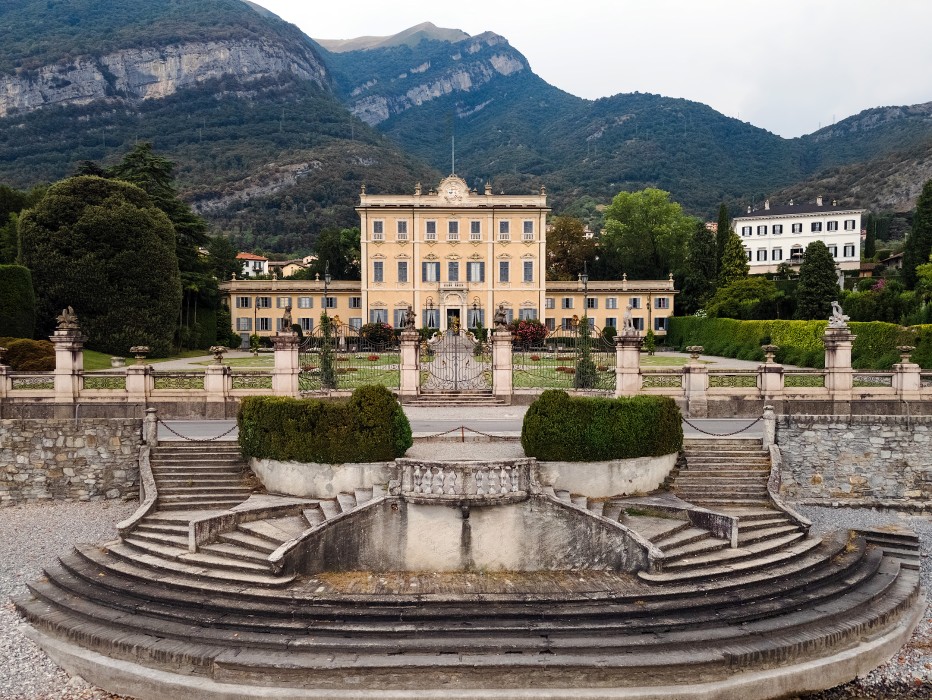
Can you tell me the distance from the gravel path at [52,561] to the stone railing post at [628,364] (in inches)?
210

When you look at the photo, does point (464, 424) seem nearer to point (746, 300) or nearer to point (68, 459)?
point (68, 459)

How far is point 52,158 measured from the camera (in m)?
116

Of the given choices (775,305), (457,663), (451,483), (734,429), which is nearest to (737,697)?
(457,663)

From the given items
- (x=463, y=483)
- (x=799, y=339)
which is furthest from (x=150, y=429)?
(x=799, y=339)

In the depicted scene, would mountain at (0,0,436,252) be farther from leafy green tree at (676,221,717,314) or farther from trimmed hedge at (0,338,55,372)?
trimmed hedge at (0,338,55,372)

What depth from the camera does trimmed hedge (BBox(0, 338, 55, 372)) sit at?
928 inches

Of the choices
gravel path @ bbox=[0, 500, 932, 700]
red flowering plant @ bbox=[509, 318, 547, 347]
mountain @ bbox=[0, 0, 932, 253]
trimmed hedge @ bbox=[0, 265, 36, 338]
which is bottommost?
gravel path @ bbox=[0, 500, 932, 700]

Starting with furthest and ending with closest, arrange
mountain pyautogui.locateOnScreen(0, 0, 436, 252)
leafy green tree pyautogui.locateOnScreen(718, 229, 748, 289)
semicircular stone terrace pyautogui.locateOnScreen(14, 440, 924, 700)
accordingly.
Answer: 1. mountain pyautogui.locateOnScreen(0, 0, 436, 252)
2. leafy green tree pyautogui.locateOnScreen(718, 229, 748, 289)
3. semicircular stone terrace pyautogui.locateOnScreen(14, 440, 924, 700)

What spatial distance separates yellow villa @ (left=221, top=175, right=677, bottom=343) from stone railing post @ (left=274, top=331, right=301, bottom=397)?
39273mm

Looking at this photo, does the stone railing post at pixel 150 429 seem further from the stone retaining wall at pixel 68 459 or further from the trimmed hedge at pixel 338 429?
the trimmed hedge at pixel 338 429

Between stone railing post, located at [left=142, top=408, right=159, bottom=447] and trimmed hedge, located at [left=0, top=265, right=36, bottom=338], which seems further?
trimmed hedge, located at [left=0, top=265, right=36, bottom=338]

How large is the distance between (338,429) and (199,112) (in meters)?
159

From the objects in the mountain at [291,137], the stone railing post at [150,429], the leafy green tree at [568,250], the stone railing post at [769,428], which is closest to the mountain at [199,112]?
the mountain at [291,137]

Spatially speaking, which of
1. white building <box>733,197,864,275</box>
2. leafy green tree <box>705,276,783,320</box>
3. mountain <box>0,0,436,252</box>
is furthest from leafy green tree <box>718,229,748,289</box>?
mountain <box>0,0,436,252</box>
